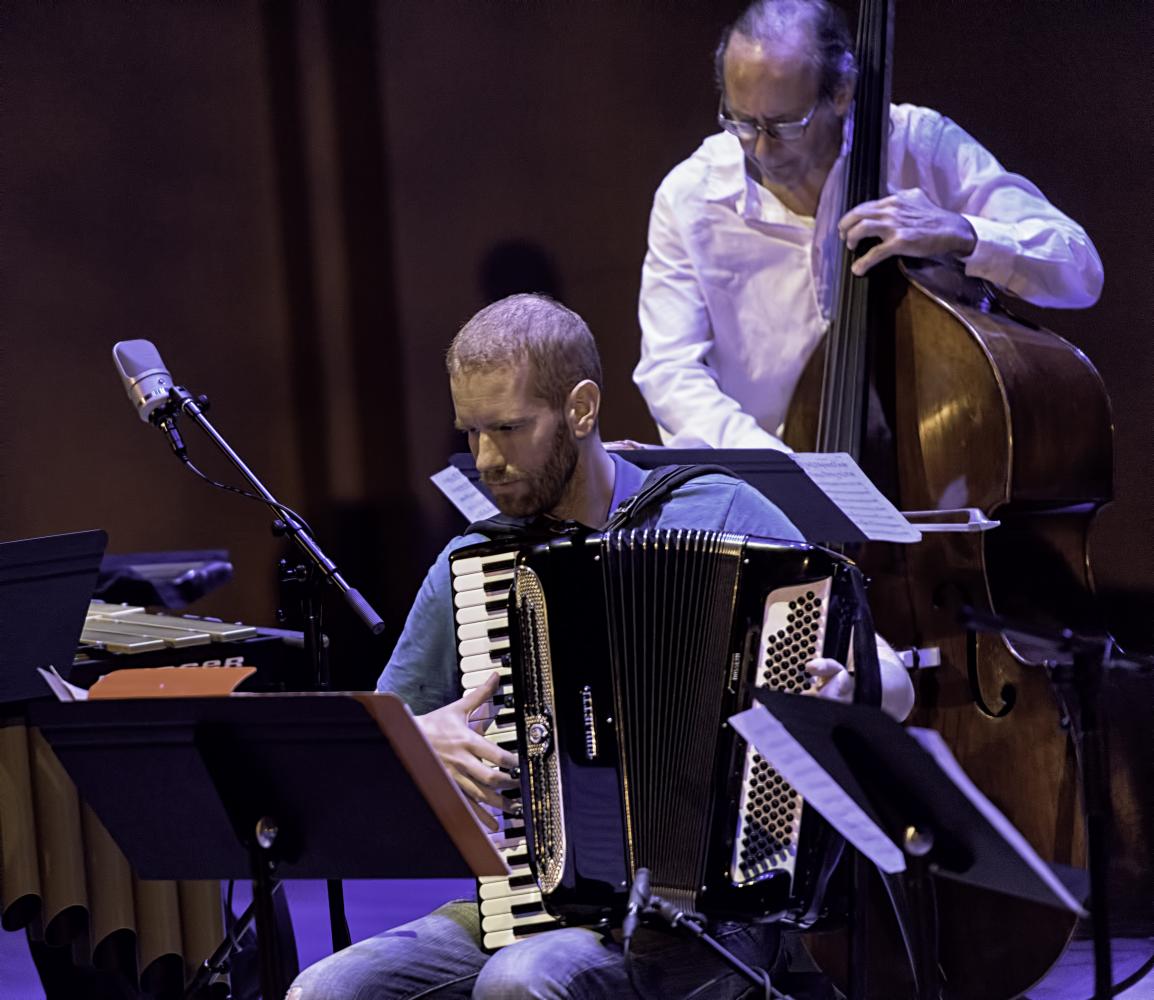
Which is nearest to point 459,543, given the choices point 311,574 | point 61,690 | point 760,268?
point 311,574

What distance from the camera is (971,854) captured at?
1776 mm

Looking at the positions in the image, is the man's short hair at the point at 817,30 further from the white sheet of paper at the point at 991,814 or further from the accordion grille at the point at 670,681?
the white sheet of paper at the point at 991,814

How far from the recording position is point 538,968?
2.28m

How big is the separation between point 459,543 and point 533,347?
1.26ft

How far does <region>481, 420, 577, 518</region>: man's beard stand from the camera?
8.66 ft

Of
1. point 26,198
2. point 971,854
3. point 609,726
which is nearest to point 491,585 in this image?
point 609,726

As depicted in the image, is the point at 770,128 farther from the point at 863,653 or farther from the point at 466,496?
the point at 863,653

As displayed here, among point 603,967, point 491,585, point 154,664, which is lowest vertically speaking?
point 603,967

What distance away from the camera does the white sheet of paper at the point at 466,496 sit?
2898 mm

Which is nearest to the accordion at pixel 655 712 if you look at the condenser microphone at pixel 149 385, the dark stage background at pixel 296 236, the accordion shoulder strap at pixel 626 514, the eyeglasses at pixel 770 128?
the accordion shoulder strap at pixel 626 514

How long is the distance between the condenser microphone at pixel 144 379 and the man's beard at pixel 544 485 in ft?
3.33

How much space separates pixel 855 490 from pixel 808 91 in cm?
117

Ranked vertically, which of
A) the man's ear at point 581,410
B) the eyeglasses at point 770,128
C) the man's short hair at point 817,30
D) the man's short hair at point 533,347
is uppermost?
the man's short hair at point 817,30

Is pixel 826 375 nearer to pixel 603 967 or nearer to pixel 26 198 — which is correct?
pixel 603 967
